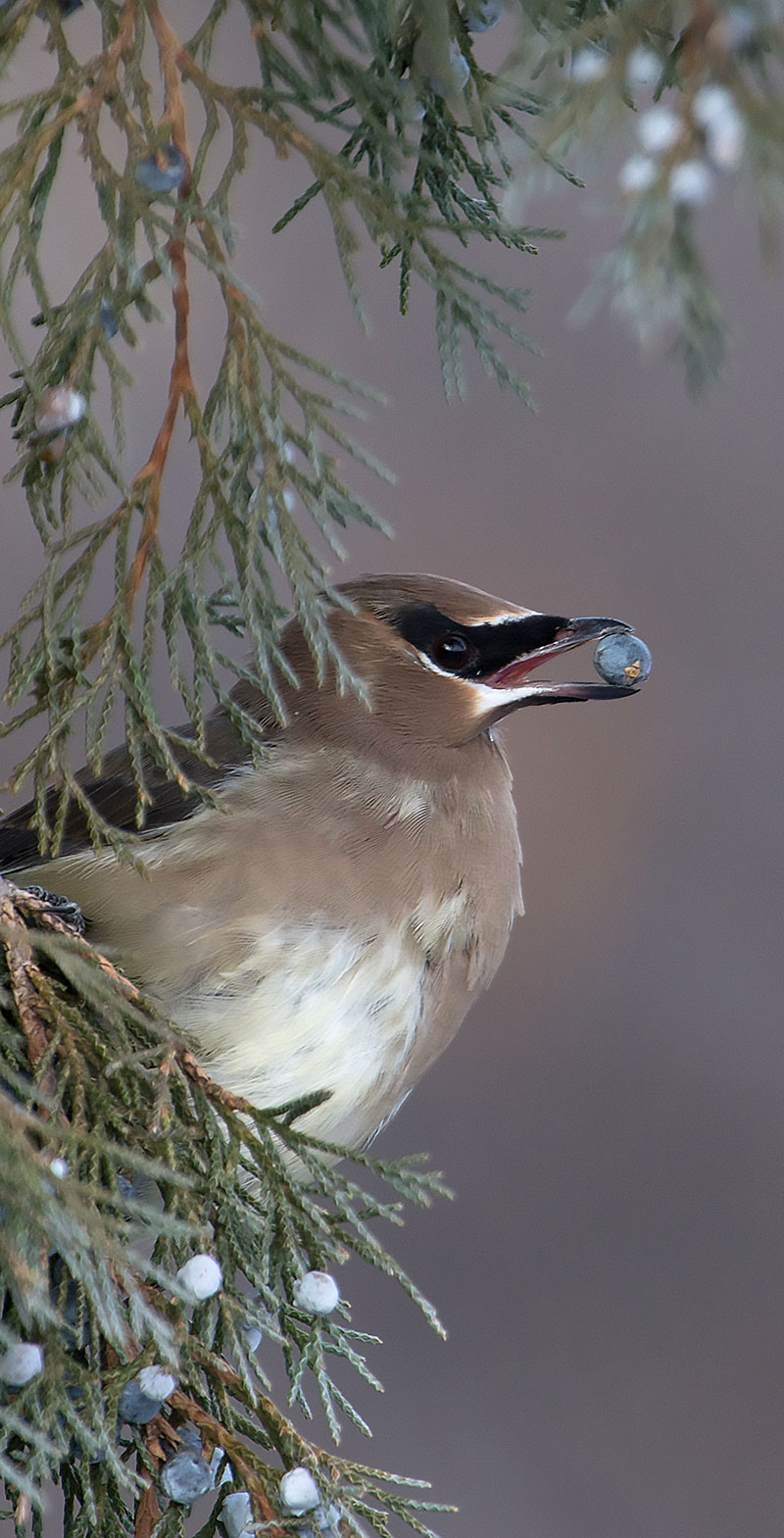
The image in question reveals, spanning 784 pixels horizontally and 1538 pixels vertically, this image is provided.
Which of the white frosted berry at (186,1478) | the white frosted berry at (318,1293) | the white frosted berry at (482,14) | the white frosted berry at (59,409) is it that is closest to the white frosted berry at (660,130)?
the white frosted berry at (482,14)

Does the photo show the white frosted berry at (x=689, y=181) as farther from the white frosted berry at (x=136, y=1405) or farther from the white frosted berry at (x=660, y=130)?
the white frosted berry at (x=136, y=1405)

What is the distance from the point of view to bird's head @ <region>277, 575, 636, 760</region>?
1734 mm

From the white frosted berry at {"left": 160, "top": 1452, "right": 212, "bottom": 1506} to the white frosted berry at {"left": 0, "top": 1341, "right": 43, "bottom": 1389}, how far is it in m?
0.11

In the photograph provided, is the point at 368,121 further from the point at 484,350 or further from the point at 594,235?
the point at 594,235

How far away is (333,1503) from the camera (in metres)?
1.04

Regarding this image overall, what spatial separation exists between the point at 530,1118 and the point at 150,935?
2201 millimetres

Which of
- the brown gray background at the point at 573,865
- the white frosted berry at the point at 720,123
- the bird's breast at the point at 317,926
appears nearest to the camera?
the white frosted berry at the point at 720,123

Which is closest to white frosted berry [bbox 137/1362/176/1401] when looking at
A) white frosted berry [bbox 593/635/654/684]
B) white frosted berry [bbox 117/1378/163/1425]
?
white frosted berry [bbox 117/1378/163/1425]

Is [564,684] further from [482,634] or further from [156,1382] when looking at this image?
[156,1382]

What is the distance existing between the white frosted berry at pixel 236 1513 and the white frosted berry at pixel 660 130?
0.85m

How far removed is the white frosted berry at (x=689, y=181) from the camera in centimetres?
91

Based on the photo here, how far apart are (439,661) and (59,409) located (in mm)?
656

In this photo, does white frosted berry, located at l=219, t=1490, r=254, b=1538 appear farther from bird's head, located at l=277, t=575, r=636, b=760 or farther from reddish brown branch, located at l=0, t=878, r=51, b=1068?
bird's head, located at l=277, t=575, r=636, b=760

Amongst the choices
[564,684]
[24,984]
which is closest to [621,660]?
[564,684]
